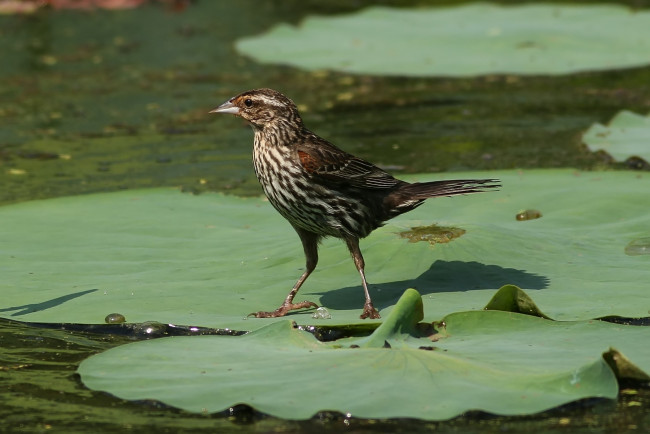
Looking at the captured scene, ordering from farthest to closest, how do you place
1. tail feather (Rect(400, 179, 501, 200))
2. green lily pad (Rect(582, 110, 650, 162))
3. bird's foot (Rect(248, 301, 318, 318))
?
green lily pad (Rect(582, 110, 650, 162)), tail feather (Rect(400, 179, 501, 200)), bird's foot (Rect(248, 301, 318, 318))

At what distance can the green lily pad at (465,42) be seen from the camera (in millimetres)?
13789

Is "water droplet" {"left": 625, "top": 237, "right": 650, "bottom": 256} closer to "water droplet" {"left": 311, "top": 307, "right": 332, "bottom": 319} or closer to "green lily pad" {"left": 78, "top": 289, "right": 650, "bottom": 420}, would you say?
→ "green lily pad" {"left": 78, "top": 289, "right": 650, "bottom": 420}

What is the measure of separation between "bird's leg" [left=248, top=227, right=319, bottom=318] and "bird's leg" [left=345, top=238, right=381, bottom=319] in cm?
26

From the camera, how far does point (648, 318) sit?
6.20 meters

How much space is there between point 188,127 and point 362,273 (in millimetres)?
6059

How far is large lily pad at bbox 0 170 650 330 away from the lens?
6.46 meters

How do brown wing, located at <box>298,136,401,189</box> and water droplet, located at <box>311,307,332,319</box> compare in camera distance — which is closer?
water droplet, located at <box>311,307,332,319</box>

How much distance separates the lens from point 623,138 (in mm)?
10039

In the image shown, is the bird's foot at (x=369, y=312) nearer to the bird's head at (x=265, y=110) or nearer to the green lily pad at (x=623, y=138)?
the bird's head at (x=265, y=110)

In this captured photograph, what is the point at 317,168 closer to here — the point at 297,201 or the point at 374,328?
the point at 297,201

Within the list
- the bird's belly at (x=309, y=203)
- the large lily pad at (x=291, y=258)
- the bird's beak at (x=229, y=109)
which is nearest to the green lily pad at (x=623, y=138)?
the large lily pad at (x=291, y=258)

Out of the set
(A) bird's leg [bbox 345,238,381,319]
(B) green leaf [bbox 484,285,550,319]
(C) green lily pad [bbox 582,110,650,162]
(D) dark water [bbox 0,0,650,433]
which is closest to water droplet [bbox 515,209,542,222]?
(A) bird's leg [bbox 345,238,381,319]

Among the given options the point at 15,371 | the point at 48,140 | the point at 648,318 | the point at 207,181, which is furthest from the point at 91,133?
the point at 648,318

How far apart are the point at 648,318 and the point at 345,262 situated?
2.00 meters
